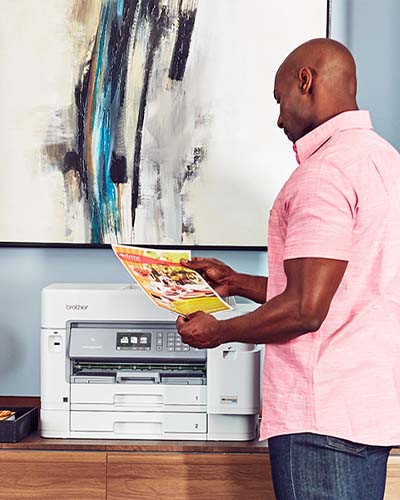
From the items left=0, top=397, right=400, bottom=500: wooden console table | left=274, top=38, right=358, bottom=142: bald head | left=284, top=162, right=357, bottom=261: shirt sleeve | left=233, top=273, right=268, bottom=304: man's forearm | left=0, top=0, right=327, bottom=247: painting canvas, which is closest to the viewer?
left=284, top=162, right=357, bottom=261: shirt sleeve

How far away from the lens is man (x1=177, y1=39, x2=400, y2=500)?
1.45 m

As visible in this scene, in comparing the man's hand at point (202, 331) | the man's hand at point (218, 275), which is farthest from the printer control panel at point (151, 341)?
the man's hand at point (202, 331)

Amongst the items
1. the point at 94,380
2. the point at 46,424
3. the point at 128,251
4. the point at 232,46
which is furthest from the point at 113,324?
the point at 232,46

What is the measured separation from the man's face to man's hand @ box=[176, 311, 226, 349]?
381 millimetres

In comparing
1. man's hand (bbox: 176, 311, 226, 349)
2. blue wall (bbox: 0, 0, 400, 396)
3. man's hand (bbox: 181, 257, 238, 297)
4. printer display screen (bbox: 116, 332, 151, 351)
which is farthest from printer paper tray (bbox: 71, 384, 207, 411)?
man's hand (bbox: 176, 311, 226, 349)

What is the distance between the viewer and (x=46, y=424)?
2320 millimetres

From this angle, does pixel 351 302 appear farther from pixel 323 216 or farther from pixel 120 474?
pixel 120 474

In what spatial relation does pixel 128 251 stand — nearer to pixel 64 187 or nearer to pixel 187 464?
pixel 187 464

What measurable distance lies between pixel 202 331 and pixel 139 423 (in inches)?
29.8

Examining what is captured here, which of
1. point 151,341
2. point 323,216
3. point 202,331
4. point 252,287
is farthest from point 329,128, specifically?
point 151,341

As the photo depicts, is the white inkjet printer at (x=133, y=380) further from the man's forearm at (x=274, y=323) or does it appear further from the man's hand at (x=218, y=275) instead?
the man's forearm at (x=274, y=323)

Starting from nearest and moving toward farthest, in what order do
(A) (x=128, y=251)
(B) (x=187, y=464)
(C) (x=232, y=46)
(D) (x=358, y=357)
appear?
(D) (x=358, y=357)
(A) (x=128, y=251)
(B) (x=187, y=464)
(C) (x=232, y=46)

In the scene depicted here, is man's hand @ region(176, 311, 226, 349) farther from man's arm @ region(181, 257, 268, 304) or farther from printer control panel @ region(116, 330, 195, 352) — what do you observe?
printer control panel @ region(116, 330, 195, 352)

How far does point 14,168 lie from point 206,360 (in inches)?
35.4
